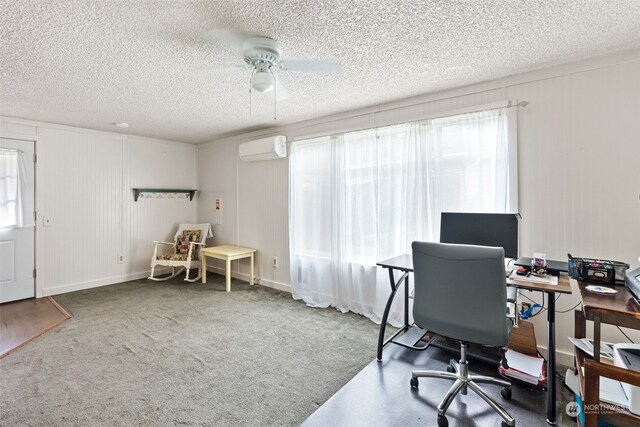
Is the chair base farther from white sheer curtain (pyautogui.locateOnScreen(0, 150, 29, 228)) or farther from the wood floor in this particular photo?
white sheer curtain (pyautogui.locateOnScreen(0, 150, 29, 228))

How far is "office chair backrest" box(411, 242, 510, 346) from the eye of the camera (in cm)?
161

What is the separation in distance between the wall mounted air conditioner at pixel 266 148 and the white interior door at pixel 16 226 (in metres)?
2.78

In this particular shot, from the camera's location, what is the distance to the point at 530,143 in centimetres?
246

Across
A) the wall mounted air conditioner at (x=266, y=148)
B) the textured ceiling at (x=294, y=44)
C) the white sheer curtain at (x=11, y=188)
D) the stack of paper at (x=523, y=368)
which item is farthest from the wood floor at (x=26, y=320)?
the stack of paper at (x=523, y=368)

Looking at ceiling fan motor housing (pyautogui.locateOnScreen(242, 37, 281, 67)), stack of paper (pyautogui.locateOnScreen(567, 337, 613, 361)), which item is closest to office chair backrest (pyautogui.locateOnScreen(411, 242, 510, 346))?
stack of paper (pyautogui.locateOnScreen(567, 337, 613, 361))

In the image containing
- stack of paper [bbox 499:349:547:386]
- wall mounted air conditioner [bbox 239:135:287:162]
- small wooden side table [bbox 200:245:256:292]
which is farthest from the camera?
small wooden side table [bbox 200:245:256:292]

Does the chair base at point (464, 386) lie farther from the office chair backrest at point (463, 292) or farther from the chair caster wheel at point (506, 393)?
the office chair backrest at point (463, 292)

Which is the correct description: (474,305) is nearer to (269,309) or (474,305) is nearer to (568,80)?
(568,80)

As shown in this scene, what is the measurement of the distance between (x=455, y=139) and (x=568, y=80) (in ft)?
2.90

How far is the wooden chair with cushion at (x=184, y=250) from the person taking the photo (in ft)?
15.3

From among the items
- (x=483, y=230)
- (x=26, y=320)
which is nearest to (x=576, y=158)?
(x=483, y=230)

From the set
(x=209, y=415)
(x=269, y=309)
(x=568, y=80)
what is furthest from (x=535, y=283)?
(x=269, y=309)

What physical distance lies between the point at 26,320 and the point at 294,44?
398 centimetres

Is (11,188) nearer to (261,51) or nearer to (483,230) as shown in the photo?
(261,51)
